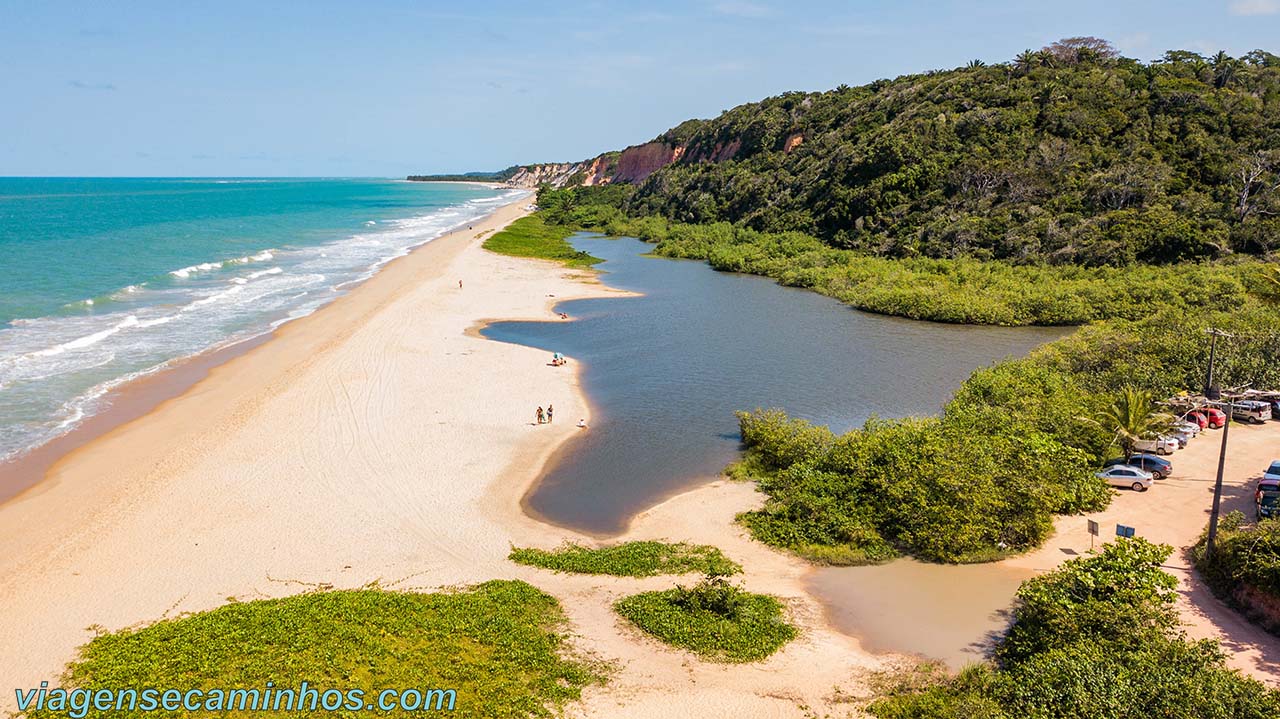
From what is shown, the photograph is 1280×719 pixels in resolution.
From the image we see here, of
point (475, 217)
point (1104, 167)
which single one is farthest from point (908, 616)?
point (475, 217)

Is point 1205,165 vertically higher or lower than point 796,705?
higher

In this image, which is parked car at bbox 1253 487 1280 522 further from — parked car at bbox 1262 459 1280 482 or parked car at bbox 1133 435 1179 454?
parked car at bbox 1133 435 1179 454

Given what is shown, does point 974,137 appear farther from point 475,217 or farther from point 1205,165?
point 475,217

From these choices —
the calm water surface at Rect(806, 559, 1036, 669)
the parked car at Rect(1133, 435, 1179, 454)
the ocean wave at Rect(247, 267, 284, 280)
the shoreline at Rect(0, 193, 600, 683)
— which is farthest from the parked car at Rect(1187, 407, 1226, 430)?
the ocean wave at Rect(247, 267, 284, 280)

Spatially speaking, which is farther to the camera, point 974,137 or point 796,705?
point 974,137

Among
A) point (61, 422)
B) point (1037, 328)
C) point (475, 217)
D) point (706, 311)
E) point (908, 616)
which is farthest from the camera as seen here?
point (475, 217)

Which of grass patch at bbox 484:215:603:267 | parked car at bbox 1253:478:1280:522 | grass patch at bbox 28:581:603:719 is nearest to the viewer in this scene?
grass patch at bbox 28:581:603:719

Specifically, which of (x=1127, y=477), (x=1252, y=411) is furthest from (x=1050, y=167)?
(x=1127, y=477)

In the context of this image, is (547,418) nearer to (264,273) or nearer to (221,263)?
(264,273)

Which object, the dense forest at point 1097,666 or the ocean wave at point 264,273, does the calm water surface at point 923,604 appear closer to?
the dense forest at point 1097,666
